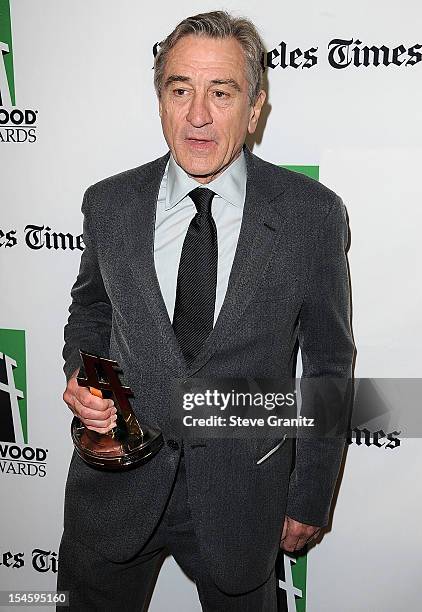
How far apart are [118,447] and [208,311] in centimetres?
30

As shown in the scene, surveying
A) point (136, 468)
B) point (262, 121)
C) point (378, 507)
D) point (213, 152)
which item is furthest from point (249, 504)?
point (262, 121)

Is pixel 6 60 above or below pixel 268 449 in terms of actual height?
above

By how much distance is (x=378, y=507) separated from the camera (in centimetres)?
178

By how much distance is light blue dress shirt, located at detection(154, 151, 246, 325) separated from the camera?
4.38 ft

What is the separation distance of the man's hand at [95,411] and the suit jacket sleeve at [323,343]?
440 millimetres

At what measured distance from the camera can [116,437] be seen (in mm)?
1251

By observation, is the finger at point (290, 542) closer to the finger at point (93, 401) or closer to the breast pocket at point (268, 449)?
the breast pocket at point (268, 449)

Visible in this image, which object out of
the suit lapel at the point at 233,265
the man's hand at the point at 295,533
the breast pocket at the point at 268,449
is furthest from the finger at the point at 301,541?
the suit lapel at the point at 233,265

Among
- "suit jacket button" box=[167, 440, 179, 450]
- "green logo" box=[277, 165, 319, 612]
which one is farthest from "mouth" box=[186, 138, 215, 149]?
"green logo" box=[277, 165, 319, 612]

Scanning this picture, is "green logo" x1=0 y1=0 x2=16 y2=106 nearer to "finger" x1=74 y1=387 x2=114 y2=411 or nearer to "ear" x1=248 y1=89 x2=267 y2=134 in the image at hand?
"ear" x1=248 y1=89 x2=267 y2=134

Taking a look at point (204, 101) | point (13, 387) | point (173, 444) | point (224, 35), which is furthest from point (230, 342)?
point (13, 387)

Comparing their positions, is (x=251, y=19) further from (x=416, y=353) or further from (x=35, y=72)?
(x=416, y=353)

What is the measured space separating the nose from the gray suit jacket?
168 millimetres

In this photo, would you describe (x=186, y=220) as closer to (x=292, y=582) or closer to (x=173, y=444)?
(x=173, y=444)
